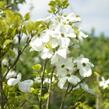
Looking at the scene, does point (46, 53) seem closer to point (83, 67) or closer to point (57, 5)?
point (83, 67)

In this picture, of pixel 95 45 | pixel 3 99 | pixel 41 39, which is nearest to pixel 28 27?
pixel 41 39

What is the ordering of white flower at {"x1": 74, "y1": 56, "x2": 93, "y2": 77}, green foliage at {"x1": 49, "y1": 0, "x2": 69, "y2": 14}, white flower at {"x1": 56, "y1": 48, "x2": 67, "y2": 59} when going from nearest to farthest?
white flower at {"x1": 56, "y1": 48, "x2": 67, "y2": 59}
white flower at {"x1": 74, "y1": 56, "x2": 93, "y2": 77}
green foliage at {"x1": 49, "y1": 0, "x2": 69, "y2": 14}

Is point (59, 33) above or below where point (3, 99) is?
above

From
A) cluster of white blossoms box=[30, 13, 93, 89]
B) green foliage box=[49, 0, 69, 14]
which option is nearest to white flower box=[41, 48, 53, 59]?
cluster of white blossoms box=[30, 13, 93, 89]

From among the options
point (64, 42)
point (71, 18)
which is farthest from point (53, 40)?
point (71, 18)

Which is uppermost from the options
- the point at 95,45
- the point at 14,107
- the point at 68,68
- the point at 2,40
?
the point at 2,40

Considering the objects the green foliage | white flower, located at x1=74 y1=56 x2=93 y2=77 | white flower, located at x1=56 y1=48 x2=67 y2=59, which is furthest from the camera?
the green foliage

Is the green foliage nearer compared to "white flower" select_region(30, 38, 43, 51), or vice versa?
"white flower" select_region(30, 38, 43, 51)

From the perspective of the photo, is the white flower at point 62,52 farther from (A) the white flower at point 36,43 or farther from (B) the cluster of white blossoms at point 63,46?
(A) the white flower at point 36,43

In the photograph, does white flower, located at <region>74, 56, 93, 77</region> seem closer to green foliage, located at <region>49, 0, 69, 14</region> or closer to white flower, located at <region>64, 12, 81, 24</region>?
white flower, located at <region>64, 12, 81, 24</region>

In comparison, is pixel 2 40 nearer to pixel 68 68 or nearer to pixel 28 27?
pixel 28 27
